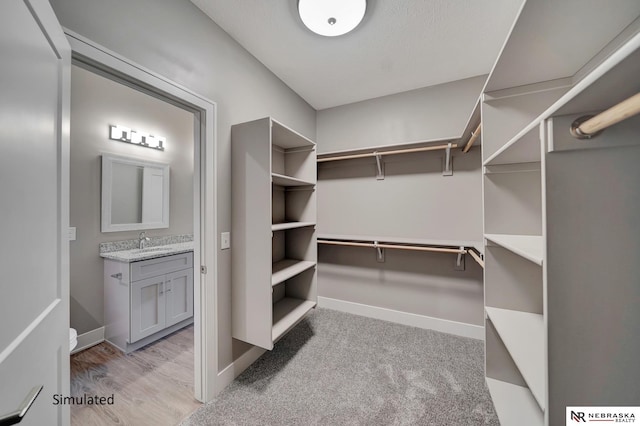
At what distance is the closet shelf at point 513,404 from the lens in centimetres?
109

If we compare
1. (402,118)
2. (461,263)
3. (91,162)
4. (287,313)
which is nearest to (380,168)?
(402,118)

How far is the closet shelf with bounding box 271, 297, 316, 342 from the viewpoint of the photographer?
5.80 feet

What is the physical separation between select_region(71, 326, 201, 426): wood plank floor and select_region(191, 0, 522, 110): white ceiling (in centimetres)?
273

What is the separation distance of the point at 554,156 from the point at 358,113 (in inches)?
93.5

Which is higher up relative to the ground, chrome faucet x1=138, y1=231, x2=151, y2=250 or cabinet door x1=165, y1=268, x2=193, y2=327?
chrome faucet x1=138, y1=231, x2=151, y2=250

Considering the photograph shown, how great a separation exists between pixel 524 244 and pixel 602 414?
626 millimetres

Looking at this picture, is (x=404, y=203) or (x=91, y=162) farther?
(x=404, y=203)

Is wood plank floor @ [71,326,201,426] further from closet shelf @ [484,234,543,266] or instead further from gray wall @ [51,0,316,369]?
closet shelf @ [484,234,543,266]

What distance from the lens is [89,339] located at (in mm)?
2191

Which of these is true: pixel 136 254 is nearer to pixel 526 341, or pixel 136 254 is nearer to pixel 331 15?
pixel 331 15

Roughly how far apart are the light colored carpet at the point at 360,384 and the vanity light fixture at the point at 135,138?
2750 mm

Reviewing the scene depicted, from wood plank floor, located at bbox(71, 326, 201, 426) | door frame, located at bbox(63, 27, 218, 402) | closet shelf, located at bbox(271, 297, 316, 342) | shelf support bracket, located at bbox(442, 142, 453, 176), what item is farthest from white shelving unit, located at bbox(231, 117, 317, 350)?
shelf support bracket, located at bbox(442, 142, 453, 176)

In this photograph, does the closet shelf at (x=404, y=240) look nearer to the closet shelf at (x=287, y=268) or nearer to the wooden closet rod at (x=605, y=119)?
the closet shelf at (x=287, y=268)

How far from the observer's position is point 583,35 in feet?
3.12
